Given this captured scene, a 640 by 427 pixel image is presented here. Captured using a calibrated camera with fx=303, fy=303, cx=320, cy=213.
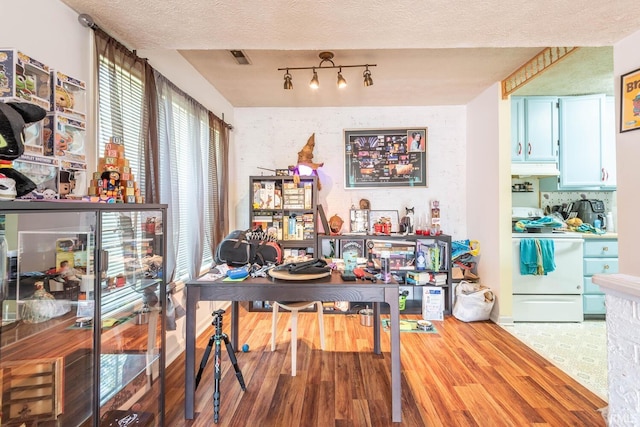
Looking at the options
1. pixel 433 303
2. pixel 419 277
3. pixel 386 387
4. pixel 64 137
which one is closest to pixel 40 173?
pixel 64 137

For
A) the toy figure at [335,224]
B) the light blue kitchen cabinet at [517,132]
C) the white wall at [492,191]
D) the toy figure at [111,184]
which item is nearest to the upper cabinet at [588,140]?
Answer: the light blue kitchen cabinet at [517,132]

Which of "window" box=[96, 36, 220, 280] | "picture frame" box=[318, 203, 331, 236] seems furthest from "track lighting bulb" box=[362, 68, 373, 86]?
"window" box=[96, 36, 220, 280]

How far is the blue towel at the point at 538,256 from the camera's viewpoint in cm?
325

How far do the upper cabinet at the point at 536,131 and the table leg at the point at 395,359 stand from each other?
2.82 meters

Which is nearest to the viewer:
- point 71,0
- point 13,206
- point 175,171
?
point 13,206

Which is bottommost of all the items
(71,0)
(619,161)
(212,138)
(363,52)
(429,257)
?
(429,257)

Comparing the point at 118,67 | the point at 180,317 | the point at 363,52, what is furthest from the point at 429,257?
the point at 118,67

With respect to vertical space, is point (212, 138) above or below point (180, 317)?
above

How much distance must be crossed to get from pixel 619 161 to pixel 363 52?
205cm

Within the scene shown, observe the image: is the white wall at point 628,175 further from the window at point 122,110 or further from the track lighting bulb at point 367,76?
the window at point 122,110

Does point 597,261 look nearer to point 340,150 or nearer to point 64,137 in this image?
point 340,150

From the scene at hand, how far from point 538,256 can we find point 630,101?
1780 millimetres

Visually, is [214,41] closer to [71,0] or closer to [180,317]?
[71,0]

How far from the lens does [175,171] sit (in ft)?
8.40
